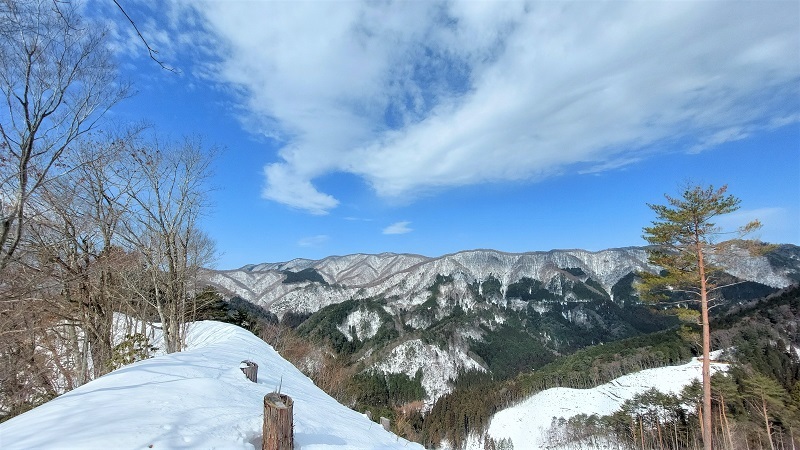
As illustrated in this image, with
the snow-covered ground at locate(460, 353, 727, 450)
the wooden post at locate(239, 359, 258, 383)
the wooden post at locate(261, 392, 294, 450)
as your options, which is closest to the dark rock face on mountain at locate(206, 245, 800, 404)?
the snow-covered ground at locate(460, 353, 727, 450)

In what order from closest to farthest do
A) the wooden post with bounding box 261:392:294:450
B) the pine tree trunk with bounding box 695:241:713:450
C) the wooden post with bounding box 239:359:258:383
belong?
1. the wooden post with bounding box 261:392:294:450
2. the wooden post with bounding box 239:359:258:383
3. the pine tree trunk with bounding box 695:241:713:450

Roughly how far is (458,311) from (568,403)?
77449 millimetres

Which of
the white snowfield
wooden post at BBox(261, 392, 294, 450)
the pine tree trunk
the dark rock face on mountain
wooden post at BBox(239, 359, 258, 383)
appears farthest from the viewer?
the dark rock face on mountain

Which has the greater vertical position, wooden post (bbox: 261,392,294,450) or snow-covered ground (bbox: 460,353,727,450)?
wooden post (bbox: 261,392,294,450)

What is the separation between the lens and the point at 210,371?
221 inches

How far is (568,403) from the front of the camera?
2840 inches

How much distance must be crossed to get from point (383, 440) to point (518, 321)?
16243 cm

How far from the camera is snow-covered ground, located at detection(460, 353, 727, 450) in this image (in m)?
66.6

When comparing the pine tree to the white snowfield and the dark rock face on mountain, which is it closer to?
the white snowfield

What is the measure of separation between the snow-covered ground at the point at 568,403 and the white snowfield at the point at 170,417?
2790 inches

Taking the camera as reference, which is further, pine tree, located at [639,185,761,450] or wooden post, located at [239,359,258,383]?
pine tree, located at [639,185,761,450]

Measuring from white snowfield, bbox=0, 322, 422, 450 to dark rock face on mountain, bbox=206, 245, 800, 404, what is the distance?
96.4 meters

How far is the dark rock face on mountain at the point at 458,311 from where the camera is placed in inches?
4378

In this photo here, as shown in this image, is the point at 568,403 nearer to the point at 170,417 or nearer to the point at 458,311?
Result: the point at 458,311
